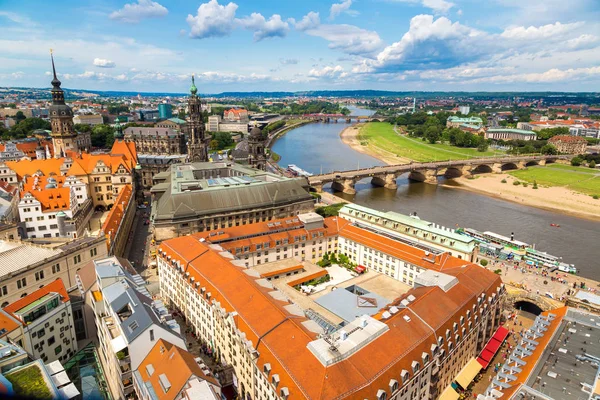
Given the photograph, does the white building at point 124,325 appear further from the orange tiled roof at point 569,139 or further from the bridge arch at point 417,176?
the orange tiled roof at point 569,139

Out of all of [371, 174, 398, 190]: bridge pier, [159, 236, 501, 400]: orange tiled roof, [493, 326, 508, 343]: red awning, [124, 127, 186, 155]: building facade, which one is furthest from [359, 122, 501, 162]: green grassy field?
[159, 236, 501, 400]: orange tiled roof

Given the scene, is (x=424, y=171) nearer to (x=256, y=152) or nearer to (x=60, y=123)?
(x=256, y=152)

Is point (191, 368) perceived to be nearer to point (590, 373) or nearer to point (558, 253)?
point (590, 373)

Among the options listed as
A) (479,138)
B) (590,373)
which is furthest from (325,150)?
(590,373)

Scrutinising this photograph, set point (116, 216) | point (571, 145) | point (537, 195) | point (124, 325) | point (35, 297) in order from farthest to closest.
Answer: point (571, 145), point (537, 195), point (116, 216), point (35, 297), point (124, 325)

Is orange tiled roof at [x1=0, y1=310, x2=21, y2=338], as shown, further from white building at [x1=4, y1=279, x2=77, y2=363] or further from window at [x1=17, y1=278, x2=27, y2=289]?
window at [x1=17, y1=278, x2=27, y2=289]

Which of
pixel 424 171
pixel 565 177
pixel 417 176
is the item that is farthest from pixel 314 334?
pixel 565 177
